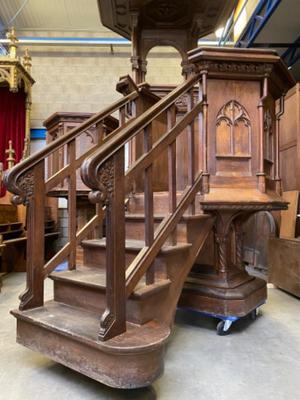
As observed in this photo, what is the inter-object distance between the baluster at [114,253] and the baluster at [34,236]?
61 centimetres

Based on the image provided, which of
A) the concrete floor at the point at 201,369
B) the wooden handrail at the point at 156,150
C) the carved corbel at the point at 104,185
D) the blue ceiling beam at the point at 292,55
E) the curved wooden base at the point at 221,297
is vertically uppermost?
the blue ceiling beam at the point at 292,55

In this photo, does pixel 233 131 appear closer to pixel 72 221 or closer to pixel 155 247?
pixel 155 247

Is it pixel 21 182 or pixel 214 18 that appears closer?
pixel 21 182

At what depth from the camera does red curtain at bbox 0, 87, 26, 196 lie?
6492 millimetres

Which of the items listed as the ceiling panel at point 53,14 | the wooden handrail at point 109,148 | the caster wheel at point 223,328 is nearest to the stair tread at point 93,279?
the wooden handrail at point 109,148

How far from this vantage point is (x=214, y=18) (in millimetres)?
3205

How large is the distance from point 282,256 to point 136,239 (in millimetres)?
1961

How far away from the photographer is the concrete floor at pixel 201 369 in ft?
5.03

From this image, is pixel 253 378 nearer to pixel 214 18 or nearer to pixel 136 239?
pixel 136 239

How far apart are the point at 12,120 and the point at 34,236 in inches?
217

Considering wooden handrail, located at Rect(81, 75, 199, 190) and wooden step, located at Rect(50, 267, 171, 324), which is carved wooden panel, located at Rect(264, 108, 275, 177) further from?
wooden step, located at Rect(50, 267, 171, 324)

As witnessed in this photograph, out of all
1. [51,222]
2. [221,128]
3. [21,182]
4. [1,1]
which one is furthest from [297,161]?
[1,1]

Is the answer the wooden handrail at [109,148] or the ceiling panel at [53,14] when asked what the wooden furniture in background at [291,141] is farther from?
the ceiling panel at [53,14]

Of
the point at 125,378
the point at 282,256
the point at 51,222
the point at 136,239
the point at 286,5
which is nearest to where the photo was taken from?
the point at 125,378
